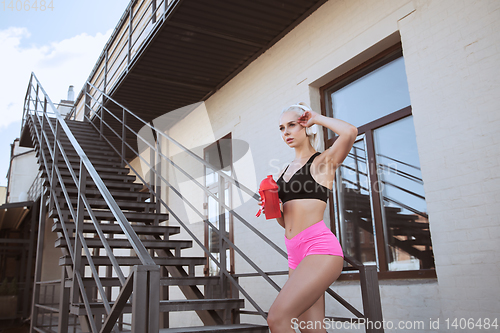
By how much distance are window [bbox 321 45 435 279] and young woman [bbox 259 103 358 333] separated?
6.51 ft

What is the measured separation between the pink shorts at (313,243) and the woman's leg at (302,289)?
3 cm

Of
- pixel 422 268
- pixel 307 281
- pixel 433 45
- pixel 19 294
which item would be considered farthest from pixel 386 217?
pixel 19 294

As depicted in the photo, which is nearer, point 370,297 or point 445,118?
point 370,297

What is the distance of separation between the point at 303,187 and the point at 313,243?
0.89ft

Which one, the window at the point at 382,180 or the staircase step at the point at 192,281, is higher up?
the window at the point at 382,180

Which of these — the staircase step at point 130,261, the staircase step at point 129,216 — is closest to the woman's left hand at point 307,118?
the staircase step at point 130,261

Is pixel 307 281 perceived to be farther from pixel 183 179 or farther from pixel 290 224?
pixel 183 179

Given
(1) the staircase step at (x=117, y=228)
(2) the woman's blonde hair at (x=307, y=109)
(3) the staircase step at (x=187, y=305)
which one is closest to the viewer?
(2) the woman's blonde hair at (x=307, y=109)

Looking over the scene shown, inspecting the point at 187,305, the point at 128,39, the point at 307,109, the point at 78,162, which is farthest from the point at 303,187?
the point at 128,39

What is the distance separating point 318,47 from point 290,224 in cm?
330

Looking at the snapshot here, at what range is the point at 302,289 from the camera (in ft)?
5.52

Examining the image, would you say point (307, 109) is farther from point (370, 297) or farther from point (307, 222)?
point (370, 297)

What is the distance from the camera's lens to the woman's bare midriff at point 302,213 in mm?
1895

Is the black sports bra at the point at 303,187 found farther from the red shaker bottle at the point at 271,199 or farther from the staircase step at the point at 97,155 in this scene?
the staircase step at the point at 97,155
